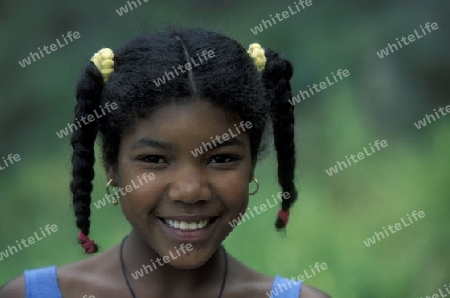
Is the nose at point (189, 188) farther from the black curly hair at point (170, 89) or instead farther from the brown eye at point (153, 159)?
the black curly hair at point (170, 89)

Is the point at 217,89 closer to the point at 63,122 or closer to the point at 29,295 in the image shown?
the point at 29,295

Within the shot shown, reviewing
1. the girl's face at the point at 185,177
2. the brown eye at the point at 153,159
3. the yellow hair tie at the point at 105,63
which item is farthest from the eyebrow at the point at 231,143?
the yellow hair tie at the point at 105,63

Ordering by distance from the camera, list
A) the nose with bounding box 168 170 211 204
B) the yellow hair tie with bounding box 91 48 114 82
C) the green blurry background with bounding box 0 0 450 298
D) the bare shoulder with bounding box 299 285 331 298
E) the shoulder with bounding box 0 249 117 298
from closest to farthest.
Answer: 1. the nose with bounding box 168 170 211 204
2. the yellow hair tie with bounding box 91 48 114 82
3. the shoulder with bounding box 0 249 117 298
4. the bare shoulder with bounding box 299 285 331 298
5. the green blurry background with bounding box 0 0 450 298

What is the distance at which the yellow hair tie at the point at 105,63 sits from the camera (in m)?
2.22

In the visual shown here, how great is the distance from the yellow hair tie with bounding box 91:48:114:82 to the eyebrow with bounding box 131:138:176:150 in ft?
0.72

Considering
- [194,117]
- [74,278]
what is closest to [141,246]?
[74,278]

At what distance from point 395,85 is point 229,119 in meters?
2.24

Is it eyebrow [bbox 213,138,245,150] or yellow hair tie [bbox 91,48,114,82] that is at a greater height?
yellow hair tie [bbox 91,48,114,82]

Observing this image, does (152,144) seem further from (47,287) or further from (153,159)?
(47,287)

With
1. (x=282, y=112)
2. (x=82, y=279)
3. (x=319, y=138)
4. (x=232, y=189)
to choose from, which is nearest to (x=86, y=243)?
(x=82, y=279)

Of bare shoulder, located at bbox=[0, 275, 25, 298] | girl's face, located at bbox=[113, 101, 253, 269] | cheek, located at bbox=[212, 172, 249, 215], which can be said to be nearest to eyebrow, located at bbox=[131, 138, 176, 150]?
girl's face, located at bbox=[113, 101, 253, 269]

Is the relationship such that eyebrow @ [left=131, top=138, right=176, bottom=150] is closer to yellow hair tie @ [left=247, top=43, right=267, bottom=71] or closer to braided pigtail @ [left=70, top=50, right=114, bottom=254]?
braided pigtail @ [left=70, top=50, right=114, bottom=254]

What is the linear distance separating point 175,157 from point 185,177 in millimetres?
53

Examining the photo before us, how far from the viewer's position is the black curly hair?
2115mm
